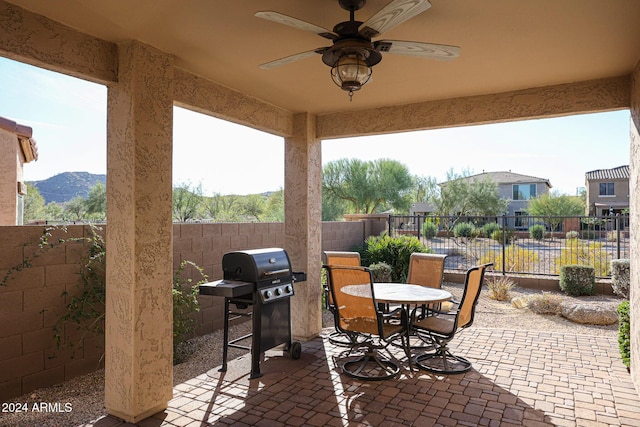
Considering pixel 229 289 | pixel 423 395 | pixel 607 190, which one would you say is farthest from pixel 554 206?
pixel 229 289

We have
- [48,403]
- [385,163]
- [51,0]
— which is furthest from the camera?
[385,163]

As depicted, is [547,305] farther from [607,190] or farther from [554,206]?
[607,190]

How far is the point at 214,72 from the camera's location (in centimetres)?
363

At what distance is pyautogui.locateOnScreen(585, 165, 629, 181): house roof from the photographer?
2909cm

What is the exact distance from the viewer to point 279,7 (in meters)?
2.45

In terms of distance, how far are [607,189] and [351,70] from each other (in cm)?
3450

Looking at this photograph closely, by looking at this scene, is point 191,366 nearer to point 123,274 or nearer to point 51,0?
point 123,274

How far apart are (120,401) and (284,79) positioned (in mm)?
2952

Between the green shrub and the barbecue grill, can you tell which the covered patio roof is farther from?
the barbecue grill

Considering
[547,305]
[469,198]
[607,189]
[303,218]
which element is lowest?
[547,305]

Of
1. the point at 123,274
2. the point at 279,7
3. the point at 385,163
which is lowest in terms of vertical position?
the point at 123,274

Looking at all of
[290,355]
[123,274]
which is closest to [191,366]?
[290,355]

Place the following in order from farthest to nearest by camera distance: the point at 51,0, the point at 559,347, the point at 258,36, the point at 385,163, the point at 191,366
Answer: the point at 385,163 → the point at 559,347 → the point at 191,366 → the point at 258,36 → the point at 51,0

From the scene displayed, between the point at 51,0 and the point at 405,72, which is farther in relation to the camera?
the point at 405,72
